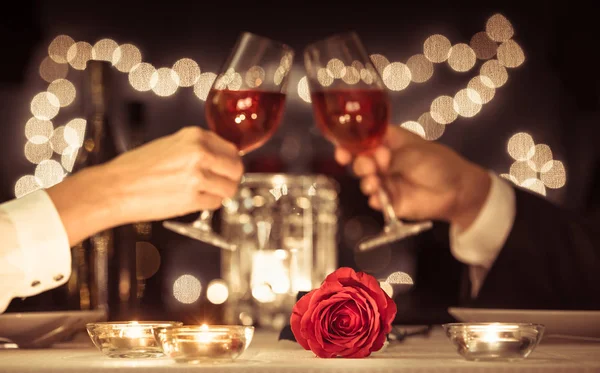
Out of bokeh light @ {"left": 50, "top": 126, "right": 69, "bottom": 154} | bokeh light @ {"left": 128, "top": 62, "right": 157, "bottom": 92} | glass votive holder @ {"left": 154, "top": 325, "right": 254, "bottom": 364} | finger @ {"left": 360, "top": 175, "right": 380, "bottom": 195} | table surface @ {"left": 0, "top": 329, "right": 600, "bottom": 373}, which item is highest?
bokeh light @ {"left": 128, "top": 62, "right": 157, "bottom": 92}

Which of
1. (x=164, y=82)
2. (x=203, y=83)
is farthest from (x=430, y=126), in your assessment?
(x=164, y=82)

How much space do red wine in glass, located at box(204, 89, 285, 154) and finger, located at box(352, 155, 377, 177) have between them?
397 millimetres

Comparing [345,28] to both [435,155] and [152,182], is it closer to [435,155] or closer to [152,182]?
[435,155]

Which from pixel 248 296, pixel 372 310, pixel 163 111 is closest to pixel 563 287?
pixel 248 296

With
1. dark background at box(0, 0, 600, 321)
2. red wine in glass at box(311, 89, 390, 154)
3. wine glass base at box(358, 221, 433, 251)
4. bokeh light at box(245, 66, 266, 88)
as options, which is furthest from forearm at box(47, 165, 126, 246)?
dark background at box(0, 0, 600, 321)

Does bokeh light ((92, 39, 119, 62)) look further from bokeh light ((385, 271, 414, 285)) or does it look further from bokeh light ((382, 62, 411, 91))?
bokeh light ((385, 271, 414, 285))

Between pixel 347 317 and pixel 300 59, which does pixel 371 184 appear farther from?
pixel 300 59

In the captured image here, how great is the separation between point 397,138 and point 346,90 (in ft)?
1.10

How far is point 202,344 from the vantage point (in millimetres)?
753

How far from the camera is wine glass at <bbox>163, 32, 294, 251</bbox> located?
1310 millimetres

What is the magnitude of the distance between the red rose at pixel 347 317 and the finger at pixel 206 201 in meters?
0.52

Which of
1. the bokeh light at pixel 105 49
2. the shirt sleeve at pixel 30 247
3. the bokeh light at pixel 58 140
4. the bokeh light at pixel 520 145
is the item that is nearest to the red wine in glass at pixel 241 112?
the shirt sleeve at pixel 30 247

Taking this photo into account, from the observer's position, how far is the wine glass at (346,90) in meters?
1.39

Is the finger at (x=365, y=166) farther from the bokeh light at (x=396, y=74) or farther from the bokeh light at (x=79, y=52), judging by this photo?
the bokeh light at (x=79, y=52)
